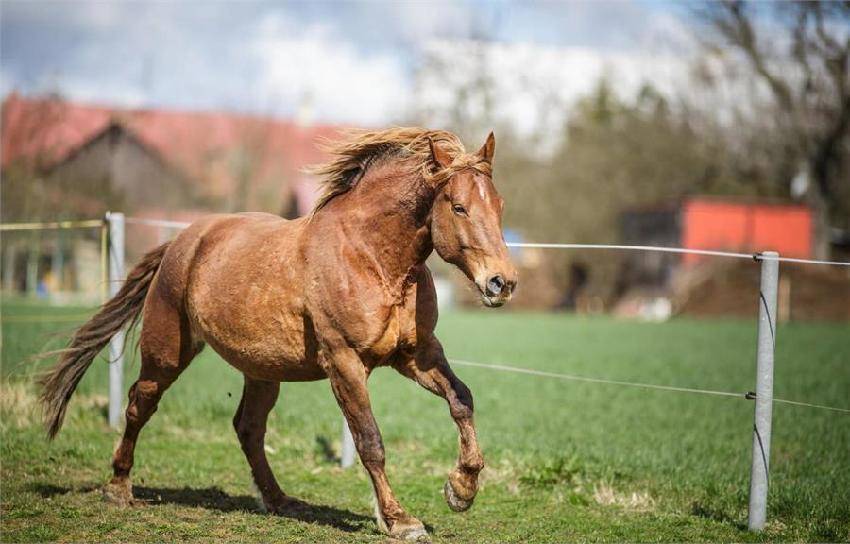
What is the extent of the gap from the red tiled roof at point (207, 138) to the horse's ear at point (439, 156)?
3967 centimetres

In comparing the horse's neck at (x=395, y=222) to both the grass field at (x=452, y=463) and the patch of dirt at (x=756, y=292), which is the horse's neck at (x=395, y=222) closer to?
the grass field at (x=452, y=463)

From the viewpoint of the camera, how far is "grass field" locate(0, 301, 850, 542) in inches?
246

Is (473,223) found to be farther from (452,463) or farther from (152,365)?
(452,463)

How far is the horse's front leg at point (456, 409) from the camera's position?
555 cm

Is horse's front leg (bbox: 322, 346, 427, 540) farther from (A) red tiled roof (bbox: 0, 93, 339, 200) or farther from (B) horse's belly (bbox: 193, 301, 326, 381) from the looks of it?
(A) red tiled roof (bbox: 0, 93, 339, 200)

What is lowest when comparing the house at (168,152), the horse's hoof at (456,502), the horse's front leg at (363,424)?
the horse's hoof at (456,502)

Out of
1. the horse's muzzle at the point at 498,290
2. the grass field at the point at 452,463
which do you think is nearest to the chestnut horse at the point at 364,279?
the horse's muzzle at the point at 498,290

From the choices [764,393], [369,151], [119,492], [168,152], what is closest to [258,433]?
[119,492]

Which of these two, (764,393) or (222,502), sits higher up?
(764,393)

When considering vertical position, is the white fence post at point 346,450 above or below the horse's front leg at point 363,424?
below

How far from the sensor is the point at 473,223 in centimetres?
529

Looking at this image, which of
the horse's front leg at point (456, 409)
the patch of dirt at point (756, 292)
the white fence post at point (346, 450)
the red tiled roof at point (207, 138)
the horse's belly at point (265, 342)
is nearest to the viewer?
the horse's front leg at point (456, 409)

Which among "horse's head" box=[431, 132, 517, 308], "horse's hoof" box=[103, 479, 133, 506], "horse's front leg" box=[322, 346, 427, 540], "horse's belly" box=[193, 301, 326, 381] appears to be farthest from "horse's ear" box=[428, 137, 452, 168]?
"horse's hoof" box=[103, 479, 133, 506]

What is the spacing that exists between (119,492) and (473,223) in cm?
365
